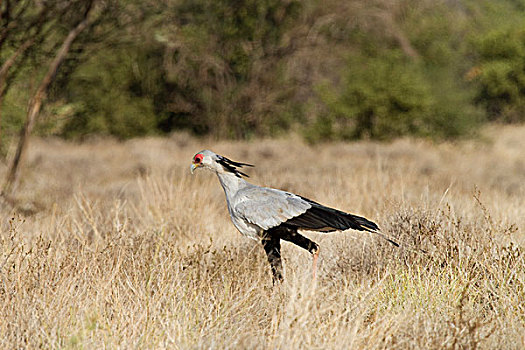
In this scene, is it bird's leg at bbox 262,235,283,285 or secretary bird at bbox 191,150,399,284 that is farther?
bird's leg at bbox 262,235,283,285

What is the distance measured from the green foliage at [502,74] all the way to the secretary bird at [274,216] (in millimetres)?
26066

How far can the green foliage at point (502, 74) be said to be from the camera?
28.0 metres

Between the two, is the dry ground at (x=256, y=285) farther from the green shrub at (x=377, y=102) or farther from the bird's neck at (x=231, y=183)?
the green shrub at (x=377, y=102)

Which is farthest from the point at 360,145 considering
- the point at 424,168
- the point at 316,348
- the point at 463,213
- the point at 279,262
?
the point at 316,348

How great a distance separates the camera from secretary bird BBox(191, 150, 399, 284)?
3754 mm

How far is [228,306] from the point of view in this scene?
3.65 meters

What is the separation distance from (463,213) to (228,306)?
8.61ft

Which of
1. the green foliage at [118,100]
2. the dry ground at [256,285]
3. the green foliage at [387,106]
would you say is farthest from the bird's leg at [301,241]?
the green foliage at [118,100]

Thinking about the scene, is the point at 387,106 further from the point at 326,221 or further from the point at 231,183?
the point at 326,221

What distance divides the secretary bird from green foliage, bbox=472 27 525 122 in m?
26.1

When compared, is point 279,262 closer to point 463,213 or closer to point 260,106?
point 463,213

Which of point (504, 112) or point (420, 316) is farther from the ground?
point (420, 316)

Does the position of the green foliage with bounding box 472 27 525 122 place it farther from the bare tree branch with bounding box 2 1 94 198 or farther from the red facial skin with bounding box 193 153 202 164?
the red facial skin with bounding box 193 153 202 164

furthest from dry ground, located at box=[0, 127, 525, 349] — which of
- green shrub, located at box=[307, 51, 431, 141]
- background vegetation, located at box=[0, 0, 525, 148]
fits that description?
background vegetation, located at box=[0, 0, 525, 148]
